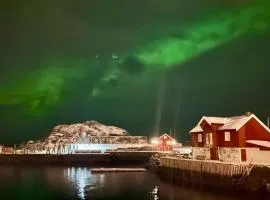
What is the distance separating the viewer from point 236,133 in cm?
6253

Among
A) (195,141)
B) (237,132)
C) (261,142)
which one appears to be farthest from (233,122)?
(195,141)

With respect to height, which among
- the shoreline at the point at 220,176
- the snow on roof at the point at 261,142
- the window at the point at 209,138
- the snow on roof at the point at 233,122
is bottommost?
the shoreline at the point at 220,176

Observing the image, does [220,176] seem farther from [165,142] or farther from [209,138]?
[165,142]

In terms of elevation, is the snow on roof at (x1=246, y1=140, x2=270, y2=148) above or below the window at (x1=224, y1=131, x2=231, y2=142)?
below

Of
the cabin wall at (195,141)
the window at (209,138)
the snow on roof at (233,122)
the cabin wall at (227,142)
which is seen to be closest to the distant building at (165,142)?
the cabin wall at (195,141)

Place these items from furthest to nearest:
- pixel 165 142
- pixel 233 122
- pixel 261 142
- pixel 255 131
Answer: pixel 165 142, pixel 233 122, pixel 255 131, pixel 261 142

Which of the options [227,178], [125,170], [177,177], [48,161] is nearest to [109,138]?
[48,161]

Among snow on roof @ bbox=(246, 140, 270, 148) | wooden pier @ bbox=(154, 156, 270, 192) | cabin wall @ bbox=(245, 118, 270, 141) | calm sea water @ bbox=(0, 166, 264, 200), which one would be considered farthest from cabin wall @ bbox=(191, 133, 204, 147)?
snow on roof @ bbox=(246, 140, 270, 148)

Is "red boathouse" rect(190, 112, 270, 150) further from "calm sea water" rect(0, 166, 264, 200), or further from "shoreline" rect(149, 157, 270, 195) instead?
"calm sea water" rect(0, 166, 264, 200)

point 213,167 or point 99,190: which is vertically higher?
point 213,167

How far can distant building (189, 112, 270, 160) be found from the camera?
6219 cm

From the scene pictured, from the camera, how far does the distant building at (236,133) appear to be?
62188 mm

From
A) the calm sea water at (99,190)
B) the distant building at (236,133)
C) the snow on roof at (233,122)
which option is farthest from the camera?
the snow on roof at (233,122)

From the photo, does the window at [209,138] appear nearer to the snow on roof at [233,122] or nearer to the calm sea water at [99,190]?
the snow on roof at [233,122]
